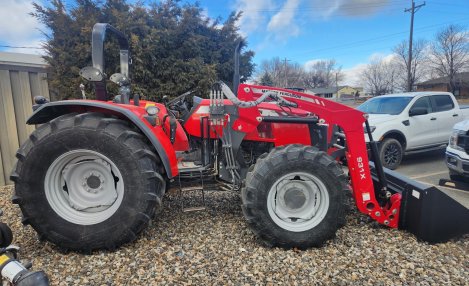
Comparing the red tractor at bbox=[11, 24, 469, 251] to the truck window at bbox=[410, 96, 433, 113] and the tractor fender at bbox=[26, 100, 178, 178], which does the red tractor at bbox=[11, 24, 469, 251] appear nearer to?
the tractor fender at bbox=[26, 100, 178, 178]

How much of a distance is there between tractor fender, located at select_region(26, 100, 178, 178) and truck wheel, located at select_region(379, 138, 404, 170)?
17.7 feet

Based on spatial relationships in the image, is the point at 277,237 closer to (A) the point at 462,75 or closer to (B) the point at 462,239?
(B) the point at 462,239

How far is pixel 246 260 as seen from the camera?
2.71m

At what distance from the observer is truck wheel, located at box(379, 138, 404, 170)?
22.6 feet

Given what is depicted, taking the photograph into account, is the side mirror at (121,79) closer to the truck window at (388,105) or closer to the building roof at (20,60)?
the building roof at (20,60)

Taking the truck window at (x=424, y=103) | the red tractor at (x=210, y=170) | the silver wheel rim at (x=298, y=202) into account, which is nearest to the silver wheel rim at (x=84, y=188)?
the red tractor at (x=210, y=170)

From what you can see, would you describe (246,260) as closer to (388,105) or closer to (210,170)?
(210,170)

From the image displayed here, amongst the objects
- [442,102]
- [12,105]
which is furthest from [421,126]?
[12,105]

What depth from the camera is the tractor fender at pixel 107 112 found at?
281cm

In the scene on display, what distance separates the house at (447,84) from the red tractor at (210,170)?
52383mm

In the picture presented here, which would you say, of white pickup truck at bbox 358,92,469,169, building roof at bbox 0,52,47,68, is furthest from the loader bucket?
building roof at bbox 0,52,47,68

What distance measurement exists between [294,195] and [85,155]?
193 centimetres

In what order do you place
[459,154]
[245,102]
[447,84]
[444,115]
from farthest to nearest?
[447,84] < [444,115] < [459,154] < [245,102]

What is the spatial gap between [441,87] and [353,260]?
59.7m
